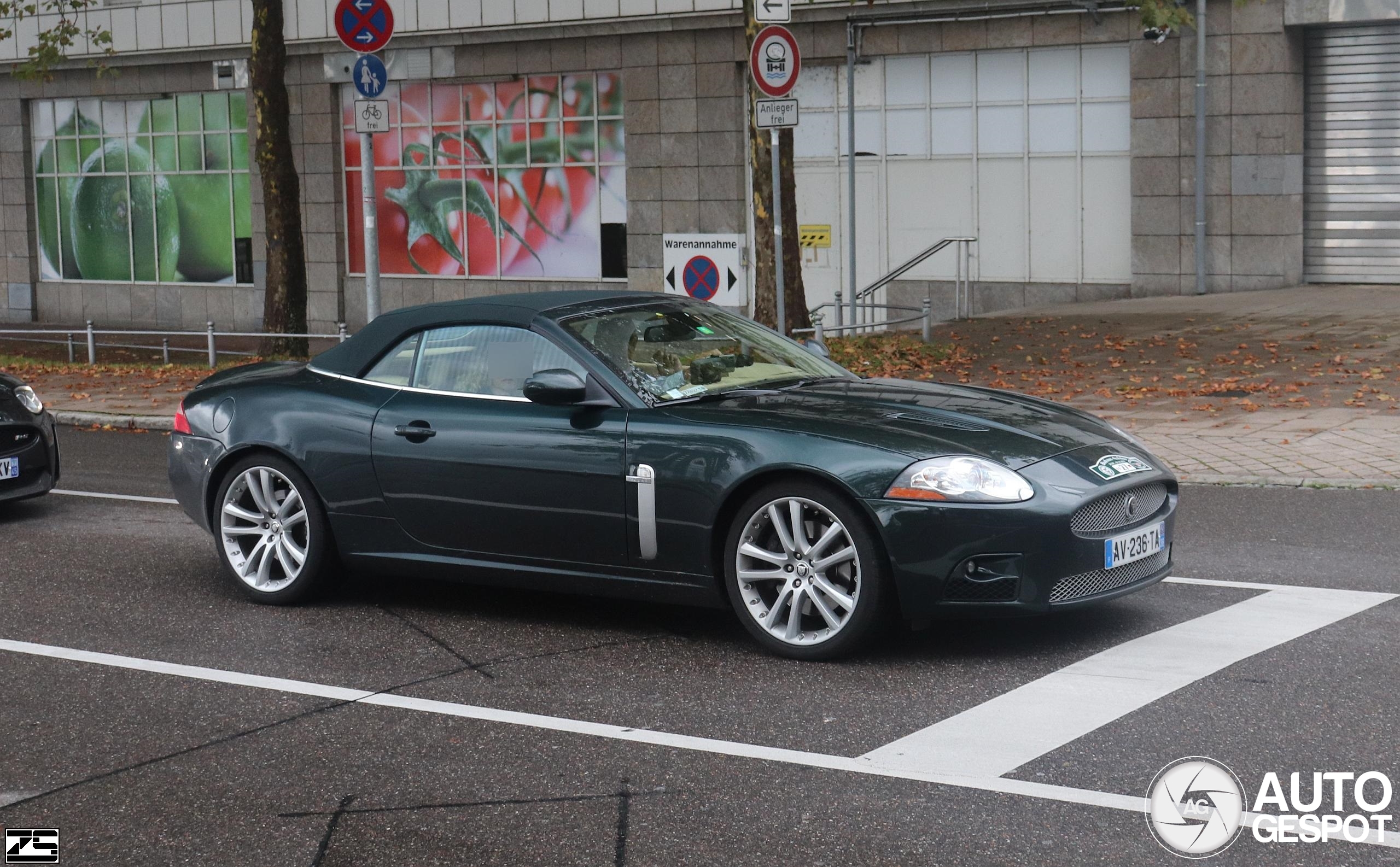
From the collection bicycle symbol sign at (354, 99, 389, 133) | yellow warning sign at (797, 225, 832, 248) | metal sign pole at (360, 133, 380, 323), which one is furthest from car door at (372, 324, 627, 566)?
yellow warning sign at (797, 225, 832, 248)

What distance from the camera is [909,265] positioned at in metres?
24.9

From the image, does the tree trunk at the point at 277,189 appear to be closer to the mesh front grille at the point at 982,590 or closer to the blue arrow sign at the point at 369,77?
the blue arrow sign at the point at 369,77

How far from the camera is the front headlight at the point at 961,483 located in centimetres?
604

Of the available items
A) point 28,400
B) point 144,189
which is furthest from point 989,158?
point 28,400

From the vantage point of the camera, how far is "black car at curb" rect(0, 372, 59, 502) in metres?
10.2

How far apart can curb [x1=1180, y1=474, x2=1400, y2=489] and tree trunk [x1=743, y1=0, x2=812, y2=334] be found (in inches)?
252

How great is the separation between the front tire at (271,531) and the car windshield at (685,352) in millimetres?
1502

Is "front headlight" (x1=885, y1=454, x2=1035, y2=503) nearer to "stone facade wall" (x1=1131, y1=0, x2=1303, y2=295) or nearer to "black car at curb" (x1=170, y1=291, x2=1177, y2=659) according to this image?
"black car at curb" (x1=170, y1=291, x2=1177, y2=659)

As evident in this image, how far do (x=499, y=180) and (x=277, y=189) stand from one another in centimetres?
818

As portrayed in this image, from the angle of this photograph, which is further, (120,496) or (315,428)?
(120,496)

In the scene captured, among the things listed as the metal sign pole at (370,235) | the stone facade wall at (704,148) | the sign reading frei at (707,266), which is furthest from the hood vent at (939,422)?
the stone facade wall at (704,148)

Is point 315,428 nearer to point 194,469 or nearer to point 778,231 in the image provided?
point 194,469

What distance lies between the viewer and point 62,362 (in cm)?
2184

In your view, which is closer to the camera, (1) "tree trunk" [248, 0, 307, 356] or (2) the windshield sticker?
(2) the windshield sticker
